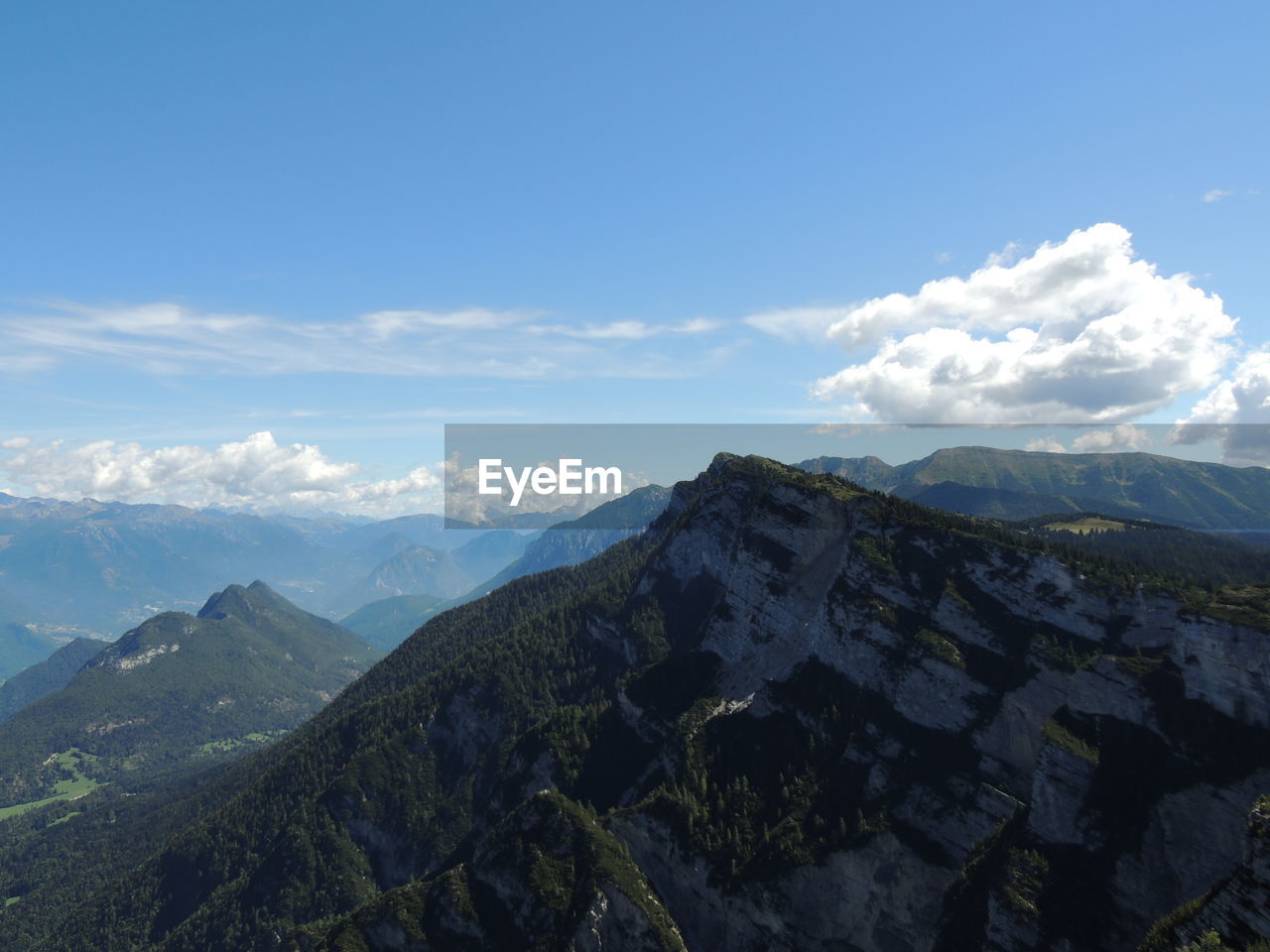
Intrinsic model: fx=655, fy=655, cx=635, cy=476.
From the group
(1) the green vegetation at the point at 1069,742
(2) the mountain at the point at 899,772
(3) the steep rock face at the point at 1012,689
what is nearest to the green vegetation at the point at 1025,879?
(2) the mountain at the point at 899,772

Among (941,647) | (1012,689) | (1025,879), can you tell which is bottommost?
(1025,879)

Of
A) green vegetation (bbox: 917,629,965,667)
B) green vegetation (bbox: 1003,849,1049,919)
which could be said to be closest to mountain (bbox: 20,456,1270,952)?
green vegetation (bbox: 1003,849,1049,919)

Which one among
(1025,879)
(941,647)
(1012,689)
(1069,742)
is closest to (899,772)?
(941,647)

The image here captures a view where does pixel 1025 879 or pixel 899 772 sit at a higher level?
pixel 899 772

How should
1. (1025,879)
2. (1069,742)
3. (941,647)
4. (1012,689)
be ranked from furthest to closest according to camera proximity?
(941,647), (1012,689), (1069,742), (1025,879)

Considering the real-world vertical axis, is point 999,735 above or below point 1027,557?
below

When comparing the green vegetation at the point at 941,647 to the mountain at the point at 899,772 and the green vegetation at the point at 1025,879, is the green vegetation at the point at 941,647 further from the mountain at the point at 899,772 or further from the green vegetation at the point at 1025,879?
the green vegetation at the point at 1025,879

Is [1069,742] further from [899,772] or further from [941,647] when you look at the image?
[899,772]

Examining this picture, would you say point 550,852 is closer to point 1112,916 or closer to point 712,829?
point 712,829

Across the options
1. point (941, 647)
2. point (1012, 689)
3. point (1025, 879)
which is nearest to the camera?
point (1025, 879)

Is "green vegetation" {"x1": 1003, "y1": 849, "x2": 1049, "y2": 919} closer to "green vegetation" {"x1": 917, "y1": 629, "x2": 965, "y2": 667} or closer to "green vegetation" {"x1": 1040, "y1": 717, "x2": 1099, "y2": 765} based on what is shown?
"green vegetation" {"x1": 1040, "y1": 717, "x2": 1099, "y2": 765}

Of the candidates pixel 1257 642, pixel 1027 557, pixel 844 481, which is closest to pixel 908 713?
pixel 1027 557
